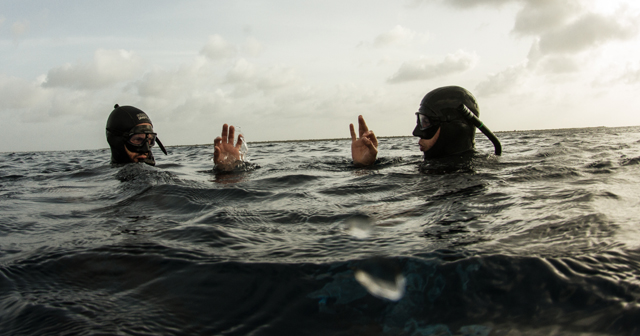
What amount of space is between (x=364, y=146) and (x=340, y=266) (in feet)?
13.6

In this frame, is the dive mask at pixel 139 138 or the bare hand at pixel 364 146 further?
the dive mask at pixel 139 138

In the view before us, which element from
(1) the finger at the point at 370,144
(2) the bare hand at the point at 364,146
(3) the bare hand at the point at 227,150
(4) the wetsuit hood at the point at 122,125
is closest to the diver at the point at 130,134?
(4) the wetsuit hood at the point at 122,125

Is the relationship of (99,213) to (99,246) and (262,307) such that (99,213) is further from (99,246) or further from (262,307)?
(262,307)

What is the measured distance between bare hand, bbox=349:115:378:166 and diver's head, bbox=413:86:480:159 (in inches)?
25.0

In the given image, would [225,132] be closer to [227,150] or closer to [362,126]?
[227,150]

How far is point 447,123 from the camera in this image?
505cm

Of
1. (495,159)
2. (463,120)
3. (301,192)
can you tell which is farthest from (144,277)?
(495,159)

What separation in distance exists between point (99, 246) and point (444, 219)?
6.86ft

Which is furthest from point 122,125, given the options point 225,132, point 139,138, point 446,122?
point 446,122

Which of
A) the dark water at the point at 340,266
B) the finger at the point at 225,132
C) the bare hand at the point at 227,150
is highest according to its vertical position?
the finger at the point at 225,132

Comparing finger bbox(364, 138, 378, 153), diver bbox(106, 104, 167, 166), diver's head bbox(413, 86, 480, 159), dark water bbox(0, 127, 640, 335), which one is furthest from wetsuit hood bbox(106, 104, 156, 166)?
diver's head bbox(413, 86, 480, 159)

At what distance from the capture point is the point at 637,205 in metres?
2.71

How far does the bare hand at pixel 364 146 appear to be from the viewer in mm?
5484

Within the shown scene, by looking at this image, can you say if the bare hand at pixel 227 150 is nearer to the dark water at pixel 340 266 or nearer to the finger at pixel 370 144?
the finger at pixel 370 144
